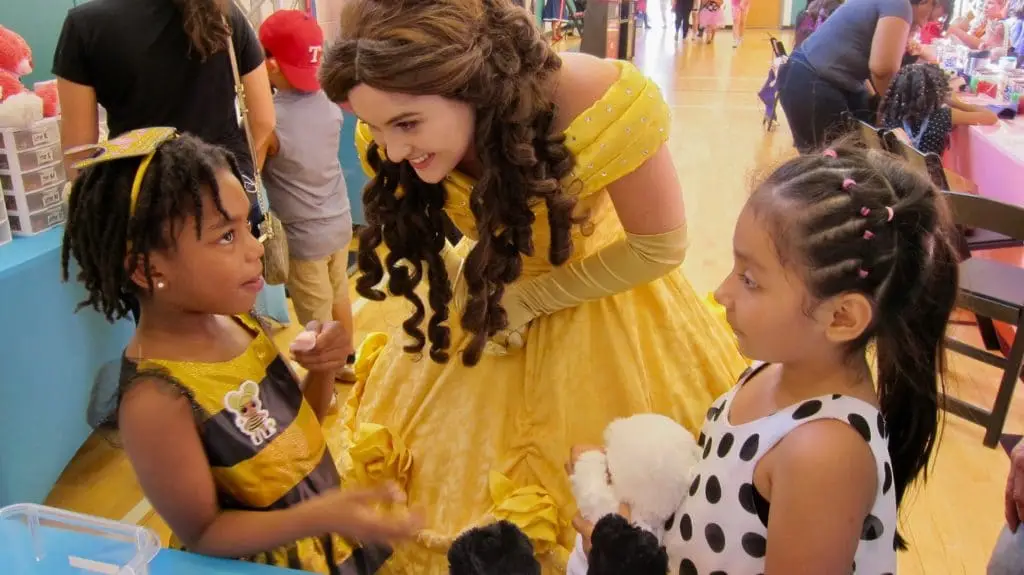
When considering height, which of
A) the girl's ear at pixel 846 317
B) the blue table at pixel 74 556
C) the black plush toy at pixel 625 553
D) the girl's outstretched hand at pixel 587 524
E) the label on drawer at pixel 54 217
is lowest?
the girl's outstretched hand at pixel 587 524

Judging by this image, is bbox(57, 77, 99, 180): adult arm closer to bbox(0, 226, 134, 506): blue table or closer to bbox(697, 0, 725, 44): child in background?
bbox(0, 226, 134, 506): blue table

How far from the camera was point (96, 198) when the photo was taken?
867 mm

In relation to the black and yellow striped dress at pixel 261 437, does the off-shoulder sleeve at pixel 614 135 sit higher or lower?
higher

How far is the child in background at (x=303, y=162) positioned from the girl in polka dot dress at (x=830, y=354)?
164 cm

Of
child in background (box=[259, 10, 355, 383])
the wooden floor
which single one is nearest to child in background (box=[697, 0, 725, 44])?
the wooden floor

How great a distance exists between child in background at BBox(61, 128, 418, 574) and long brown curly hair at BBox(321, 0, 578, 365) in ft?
0.81

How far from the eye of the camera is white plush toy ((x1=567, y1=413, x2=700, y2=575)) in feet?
3.22

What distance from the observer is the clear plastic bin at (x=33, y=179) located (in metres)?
1.77

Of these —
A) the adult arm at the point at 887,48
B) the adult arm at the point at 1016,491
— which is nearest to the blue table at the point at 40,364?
the adult arm at the point at 1016,491

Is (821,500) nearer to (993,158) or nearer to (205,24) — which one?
(205,24)

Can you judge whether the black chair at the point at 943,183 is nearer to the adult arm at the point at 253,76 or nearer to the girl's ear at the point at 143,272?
the adult arm at the point at 253,76

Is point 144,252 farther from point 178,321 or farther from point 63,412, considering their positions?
point 63,412

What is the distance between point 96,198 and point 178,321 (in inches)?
6.5

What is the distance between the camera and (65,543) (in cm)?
73
